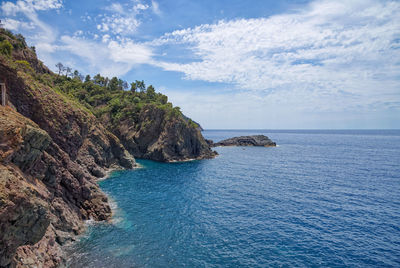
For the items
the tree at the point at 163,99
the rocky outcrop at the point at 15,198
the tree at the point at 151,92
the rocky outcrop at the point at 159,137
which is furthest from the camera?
the tree at the point at 151,92

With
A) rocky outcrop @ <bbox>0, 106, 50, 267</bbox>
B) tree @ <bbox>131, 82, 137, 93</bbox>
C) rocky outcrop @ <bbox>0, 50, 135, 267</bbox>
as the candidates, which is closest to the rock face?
tree @ <bbox>131, 82, 137, 93</bbox>

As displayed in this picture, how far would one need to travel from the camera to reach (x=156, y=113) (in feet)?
314

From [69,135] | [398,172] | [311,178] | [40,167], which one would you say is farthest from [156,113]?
[398,172]

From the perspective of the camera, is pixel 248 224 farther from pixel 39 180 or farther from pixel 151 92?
pixel 151 92

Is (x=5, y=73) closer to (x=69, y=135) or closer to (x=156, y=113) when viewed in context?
(x=69, y=135)

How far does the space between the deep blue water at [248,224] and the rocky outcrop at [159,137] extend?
104 ft

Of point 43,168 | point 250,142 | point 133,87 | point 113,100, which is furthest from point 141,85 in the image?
point 43,168

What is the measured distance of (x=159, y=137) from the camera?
92375mm

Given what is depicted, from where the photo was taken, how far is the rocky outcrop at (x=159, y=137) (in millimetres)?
90500

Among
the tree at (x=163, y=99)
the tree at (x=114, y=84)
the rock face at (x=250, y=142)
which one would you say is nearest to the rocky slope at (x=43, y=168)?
the tree at (x=163, y=99)

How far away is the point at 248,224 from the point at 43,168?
28267 mm

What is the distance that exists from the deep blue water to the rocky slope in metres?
3.56

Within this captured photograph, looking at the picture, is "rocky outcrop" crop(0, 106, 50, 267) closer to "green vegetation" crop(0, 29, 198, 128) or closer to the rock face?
"green vegetation" crop(0, 29, 198, 128)

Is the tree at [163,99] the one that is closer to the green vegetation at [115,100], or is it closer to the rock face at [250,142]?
the green vegetation at [115,100]
